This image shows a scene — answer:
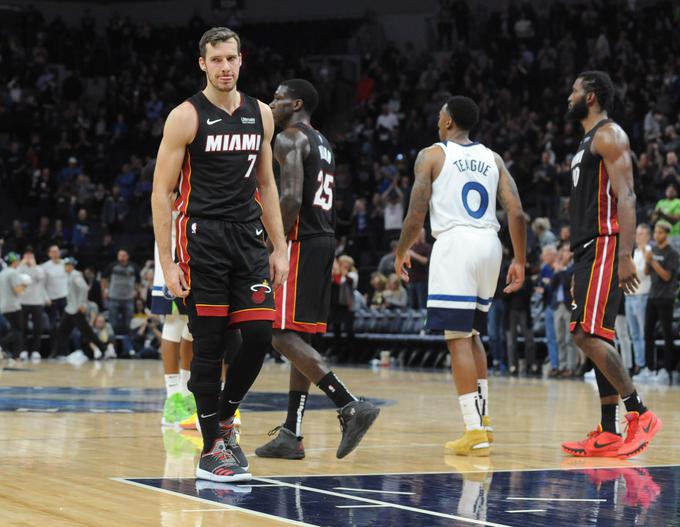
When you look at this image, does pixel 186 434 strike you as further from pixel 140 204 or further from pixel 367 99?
pixel 367 99

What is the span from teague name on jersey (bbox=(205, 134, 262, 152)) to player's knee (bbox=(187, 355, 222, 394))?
38.4 inches

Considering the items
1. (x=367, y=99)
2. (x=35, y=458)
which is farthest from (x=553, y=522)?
(x=367, y=99)

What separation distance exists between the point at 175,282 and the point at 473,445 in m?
2.22

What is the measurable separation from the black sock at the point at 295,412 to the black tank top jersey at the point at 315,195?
89cm

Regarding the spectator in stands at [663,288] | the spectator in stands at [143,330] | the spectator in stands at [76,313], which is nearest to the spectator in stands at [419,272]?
the spectator in stands at [663,288]

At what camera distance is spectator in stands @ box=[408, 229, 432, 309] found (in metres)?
19.0

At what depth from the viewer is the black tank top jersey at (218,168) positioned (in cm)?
570

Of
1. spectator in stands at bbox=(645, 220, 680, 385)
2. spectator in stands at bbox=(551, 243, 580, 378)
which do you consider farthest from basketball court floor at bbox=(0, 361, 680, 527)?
spectator in stands at bbox=(551, 243, 580, 378)

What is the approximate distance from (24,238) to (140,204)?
291 centimetres

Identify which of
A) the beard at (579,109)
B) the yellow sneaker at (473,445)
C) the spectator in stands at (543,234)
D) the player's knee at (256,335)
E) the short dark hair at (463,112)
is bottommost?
the yellow sneaker at (473,445)

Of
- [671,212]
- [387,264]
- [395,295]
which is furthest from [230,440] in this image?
[387,264]

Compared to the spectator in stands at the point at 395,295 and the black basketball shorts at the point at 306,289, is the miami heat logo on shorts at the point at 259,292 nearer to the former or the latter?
the black basketball shorts at the point at 306,289

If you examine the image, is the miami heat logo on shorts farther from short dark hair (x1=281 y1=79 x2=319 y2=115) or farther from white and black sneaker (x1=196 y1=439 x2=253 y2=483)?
short dark hair (x1=281 y1=79 x2=319 y2=115)

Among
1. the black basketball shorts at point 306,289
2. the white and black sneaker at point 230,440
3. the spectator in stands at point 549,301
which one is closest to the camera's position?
the white and black sneaker at point 230,440
